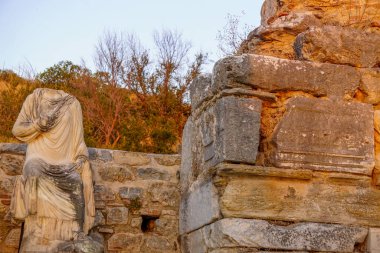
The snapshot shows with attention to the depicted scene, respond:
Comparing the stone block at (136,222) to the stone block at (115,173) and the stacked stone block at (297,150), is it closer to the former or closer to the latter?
the stone block at (115,173)

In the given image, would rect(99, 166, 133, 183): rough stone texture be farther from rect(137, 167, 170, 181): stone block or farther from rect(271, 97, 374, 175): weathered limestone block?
rect(271, 97, 374, 175): weathered limestone block

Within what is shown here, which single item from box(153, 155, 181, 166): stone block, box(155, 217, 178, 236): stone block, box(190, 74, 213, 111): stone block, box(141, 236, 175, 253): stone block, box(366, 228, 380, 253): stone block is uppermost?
box(190, 74, 213, 111): stone block

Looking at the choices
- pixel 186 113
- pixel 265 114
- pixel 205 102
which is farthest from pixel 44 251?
pixel 186 113

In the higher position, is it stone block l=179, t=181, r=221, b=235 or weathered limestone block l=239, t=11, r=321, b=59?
weathered limestone block l=239, t=11, r=321, b=59

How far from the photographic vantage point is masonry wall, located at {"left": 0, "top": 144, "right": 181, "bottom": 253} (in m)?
5.54

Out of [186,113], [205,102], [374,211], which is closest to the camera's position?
[374,211]

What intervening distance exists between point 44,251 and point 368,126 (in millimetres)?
2806

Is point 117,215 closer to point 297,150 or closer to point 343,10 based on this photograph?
point 297,150

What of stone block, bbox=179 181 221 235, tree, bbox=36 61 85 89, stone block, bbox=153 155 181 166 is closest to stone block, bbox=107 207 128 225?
stone block, bbox=153 155 181 166

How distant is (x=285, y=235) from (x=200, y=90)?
128 centimetres

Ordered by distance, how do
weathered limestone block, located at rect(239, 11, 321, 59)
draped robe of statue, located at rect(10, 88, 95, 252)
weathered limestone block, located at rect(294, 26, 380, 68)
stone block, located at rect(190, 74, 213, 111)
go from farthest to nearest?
draped robe of statue, located at rect(10, 88, 95, 252), weathered limestone block, located at rect(239, 11, 321, 59), stone block, located at rect(190, 74, 213, 111), weathered limestone block, located at rect(294, 26, 380, 68)

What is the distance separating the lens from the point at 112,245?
5.52 m

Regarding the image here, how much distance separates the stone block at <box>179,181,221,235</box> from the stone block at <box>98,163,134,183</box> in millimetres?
1298

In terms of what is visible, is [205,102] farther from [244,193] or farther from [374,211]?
[374,211]
